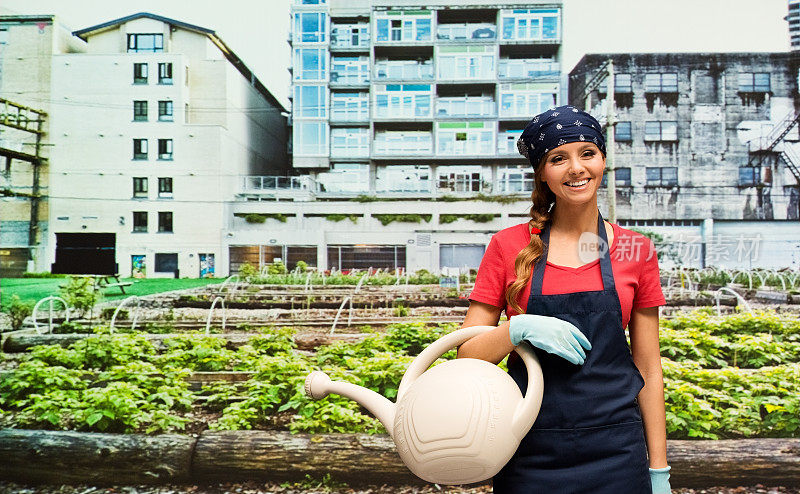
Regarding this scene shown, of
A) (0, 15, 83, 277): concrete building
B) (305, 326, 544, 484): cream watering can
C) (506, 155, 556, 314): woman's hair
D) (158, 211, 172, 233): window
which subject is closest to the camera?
(305, 326, 544, 484): cream watering can

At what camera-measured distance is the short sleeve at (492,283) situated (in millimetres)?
1562

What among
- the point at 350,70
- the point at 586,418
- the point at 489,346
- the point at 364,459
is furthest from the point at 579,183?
the point at 350,70

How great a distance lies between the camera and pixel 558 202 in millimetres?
1606

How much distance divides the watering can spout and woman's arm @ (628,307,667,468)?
0.68 metres

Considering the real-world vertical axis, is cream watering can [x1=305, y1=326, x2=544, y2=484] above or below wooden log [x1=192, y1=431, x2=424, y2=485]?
above

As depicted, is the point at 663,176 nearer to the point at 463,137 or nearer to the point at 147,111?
the point at 463,137

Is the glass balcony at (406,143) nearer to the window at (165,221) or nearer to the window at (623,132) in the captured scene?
the window at (623,132)

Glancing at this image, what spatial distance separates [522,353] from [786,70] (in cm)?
392

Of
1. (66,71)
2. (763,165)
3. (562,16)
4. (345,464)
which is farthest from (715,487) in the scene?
(66,71)

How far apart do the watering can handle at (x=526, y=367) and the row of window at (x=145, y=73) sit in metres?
3.51

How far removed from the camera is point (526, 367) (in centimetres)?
143

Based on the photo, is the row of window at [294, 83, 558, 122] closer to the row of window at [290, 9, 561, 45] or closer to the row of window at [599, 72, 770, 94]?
the row of window at [290, 9, 561, 45]

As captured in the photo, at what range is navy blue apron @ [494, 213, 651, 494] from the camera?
4.67 ft

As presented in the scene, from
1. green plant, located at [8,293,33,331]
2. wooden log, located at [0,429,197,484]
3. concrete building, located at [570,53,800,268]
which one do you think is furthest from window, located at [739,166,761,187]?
green plant, located at [8,293,33,331]
